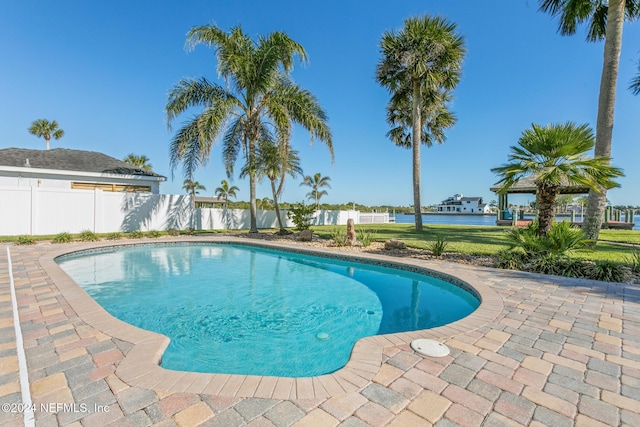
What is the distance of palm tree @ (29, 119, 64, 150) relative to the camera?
28609mm

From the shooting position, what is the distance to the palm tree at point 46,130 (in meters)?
28.6

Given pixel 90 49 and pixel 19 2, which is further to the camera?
pixel 90 49

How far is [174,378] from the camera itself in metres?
2.29

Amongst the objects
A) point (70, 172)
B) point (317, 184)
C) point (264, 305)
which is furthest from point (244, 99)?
point (317, 184)

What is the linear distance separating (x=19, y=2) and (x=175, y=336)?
1182cm

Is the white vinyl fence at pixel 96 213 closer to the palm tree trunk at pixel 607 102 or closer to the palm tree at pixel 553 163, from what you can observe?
the palm tree at pixel 553 163

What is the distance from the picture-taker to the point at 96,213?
13.8 meters

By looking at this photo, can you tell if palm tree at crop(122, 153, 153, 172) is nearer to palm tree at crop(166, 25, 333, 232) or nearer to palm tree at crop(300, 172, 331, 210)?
palm tree at crop(300, 172, 331, 210)

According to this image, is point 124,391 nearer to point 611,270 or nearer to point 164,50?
point 611,270

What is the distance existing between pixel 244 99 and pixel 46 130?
29.2 metres

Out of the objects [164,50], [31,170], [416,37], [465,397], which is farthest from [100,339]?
[31,170]

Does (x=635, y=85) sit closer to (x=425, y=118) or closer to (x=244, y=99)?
(x=425, y=118)

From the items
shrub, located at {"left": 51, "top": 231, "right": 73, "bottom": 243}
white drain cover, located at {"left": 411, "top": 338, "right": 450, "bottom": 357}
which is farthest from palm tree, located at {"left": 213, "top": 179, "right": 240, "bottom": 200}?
white drain cover, located at {"left": 411, "top": 338, "right": 450, "bottom": 357}

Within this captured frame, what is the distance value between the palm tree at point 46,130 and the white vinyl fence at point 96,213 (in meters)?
24.1
